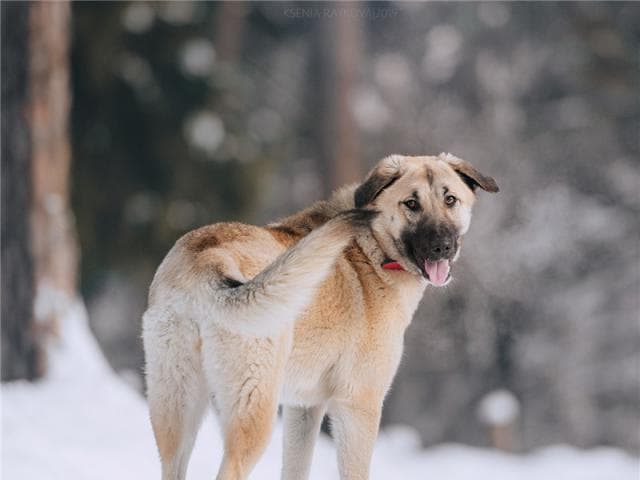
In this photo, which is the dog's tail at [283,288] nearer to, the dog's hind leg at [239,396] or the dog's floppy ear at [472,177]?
the dog's hind leg at [239,396]

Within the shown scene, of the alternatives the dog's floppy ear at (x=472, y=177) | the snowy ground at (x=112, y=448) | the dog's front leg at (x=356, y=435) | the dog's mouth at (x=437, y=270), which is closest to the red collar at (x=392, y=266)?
the dog's mouth at (x=437, y=270)

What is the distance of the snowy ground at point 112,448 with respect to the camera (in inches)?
276

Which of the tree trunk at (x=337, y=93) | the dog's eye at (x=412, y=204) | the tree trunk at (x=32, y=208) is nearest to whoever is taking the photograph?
the dog's eye at (x=412, y=204)

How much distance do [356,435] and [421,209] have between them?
122 centimetres

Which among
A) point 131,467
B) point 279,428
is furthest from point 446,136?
point 131,467

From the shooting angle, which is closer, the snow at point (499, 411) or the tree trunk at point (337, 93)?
the snow at point (499, 411)

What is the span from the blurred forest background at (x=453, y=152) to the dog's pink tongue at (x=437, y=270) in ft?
33.9

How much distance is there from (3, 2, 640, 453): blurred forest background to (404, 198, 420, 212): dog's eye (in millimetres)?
10250

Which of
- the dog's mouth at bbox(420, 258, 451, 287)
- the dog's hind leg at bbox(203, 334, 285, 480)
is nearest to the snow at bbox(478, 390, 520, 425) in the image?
the dog's mouth at bbox(420, 258, 451, 287)

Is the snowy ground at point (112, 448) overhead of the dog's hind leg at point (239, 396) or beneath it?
overhead

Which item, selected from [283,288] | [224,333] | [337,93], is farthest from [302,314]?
[337,93]

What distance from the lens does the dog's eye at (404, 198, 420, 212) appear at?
5738mm

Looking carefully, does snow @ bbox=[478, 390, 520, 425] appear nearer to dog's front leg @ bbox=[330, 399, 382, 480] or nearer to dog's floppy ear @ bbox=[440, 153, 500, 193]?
dog's floppy ear @ bbox=[440, 153, 500, 193]

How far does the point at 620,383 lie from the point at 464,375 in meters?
2.87
